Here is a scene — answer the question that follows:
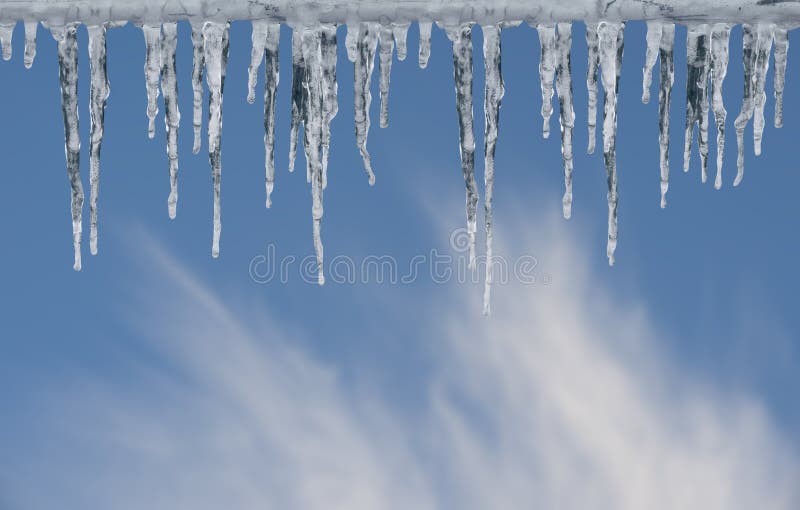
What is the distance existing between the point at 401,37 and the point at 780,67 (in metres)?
1.92

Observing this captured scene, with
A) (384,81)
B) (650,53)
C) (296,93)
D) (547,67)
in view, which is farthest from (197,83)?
(650,53)

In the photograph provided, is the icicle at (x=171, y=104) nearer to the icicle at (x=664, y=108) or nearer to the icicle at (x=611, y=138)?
the icicle at (x=611, y=138)

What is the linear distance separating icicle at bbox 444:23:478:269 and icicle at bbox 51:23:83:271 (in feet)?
6.24

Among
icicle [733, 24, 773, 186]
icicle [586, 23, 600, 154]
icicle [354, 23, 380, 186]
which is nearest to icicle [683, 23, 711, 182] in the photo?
icicle [733, 24, 773, 186]

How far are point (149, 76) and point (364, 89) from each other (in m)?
1.09

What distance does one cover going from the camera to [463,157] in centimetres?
495

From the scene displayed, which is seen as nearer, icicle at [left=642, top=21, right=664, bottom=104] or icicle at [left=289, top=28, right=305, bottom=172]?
icicle at [left=642, top=21, right=664, bottom=104]

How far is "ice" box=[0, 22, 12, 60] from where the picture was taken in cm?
502

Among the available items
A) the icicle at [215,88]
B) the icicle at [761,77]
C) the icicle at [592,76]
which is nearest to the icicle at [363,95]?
the icicle at [215,88]

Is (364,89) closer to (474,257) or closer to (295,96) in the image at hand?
(295,96)

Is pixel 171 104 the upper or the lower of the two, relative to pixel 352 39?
lower

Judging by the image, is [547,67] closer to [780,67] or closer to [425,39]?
[425,39]

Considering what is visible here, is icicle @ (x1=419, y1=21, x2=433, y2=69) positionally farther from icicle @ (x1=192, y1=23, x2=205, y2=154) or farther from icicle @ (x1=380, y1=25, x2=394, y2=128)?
icicle @ (x1=192, y1=23, x2=205, y2=154)

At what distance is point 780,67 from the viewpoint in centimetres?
504
